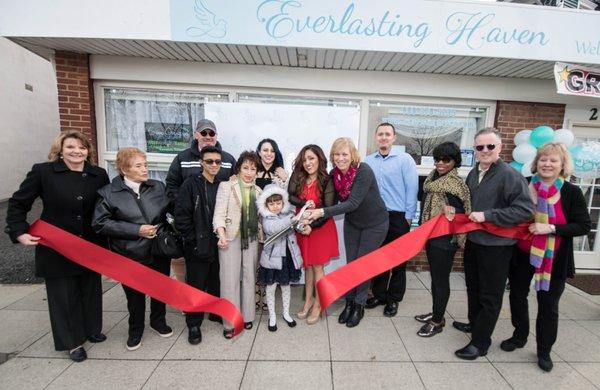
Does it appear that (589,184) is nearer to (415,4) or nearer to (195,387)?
(415,4)

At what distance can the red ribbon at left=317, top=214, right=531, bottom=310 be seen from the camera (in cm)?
281

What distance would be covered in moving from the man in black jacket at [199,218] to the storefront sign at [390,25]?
158cm

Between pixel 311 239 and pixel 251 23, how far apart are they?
248cm

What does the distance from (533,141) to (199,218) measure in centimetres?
441

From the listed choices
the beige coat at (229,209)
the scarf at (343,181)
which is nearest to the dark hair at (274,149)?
the beige coat at (229,209)

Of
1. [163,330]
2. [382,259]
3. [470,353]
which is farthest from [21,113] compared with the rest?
[470,353]

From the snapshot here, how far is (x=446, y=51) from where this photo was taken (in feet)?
11.3

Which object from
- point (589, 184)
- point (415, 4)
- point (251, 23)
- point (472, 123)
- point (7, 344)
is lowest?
point (7, 344)

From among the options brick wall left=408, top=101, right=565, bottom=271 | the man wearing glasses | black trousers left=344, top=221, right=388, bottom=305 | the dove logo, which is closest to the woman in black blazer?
the man wearing glasses

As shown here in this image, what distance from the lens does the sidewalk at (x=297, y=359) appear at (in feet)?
7.98

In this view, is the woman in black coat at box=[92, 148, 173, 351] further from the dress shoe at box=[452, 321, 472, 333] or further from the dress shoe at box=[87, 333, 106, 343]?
the dress shoe at box=[452, 321, 472, 333]

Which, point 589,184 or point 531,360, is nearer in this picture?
point 531,360

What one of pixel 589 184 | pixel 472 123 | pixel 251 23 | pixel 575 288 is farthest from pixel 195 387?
pixel 589 184

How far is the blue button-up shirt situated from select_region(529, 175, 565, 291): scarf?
1.14 meters
